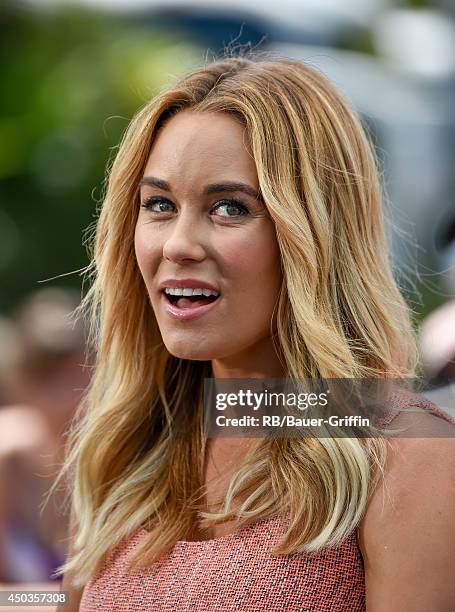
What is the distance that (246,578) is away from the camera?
48.9 inches

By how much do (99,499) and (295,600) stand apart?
44 cm

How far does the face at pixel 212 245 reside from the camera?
4.15 feet

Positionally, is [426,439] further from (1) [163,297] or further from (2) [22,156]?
(2) [22,156]

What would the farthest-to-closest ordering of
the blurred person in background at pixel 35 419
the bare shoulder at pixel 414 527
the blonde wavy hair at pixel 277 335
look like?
the blurred person in background at pixel 35 419, the blonde wavy hair at pixel 277 335, the bare shoulder at pixel 414 527

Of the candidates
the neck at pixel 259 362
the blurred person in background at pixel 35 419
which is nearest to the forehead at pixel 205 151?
the neck at pixel 259 362

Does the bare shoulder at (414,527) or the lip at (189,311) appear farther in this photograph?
the lip at (189,311)

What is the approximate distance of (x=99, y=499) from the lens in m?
1.53

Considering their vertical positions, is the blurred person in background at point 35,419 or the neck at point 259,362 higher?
the blurred person in background at point 35,419

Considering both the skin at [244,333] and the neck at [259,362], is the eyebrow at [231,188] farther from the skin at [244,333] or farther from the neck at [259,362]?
the neck at [259,362]

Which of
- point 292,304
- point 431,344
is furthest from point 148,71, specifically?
point 292,304

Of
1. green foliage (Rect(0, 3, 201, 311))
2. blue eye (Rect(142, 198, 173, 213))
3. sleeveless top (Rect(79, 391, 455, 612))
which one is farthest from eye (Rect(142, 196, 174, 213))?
green foliage (Rect(0, 3, 201, 311))

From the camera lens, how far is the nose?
4.12ft

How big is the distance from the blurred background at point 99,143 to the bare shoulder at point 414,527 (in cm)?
13

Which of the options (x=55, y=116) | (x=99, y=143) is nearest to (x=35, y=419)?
(x=99, y=143)
